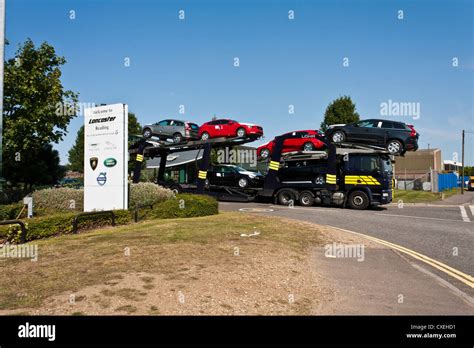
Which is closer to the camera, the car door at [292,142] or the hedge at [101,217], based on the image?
the hedge at [101,217]

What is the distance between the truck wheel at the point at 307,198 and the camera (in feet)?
64.5

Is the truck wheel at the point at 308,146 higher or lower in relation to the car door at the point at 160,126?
lower

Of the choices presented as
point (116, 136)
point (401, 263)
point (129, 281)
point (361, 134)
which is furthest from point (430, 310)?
point (361, 134)

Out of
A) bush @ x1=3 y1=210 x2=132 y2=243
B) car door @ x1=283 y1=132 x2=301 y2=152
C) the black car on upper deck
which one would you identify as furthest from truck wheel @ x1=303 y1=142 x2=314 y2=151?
bush @ x1=3 y1=210 x2=132 y2=243

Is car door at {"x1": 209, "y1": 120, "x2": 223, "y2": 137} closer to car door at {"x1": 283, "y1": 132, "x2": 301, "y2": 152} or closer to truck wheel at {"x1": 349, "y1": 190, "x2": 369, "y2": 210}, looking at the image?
car door at {"x1": 283, "y1": 132, "x2": 301, "y2": 152}

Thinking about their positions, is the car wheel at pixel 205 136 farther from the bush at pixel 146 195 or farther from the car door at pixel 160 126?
the bush at pixel 146 195

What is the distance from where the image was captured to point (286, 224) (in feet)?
38.0

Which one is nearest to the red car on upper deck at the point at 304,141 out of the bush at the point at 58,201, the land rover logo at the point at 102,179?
the land rover logo at the point at 102,179

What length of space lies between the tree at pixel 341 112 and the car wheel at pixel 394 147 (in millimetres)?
22030

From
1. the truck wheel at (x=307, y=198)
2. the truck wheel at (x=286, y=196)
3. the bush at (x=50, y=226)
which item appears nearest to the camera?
the bush at (x=50, y=226)

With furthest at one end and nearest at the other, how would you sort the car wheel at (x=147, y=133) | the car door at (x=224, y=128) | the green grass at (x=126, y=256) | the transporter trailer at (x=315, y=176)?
the car wheel at (x=147, y=133), the car door at (x=224, y=128), the transporter trailer at (x=315, y=176), the green grass at (x=126, y=256)

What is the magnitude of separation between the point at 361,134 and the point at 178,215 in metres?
10.1

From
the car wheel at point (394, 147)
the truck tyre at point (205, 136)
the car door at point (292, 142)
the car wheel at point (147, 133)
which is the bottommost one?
the car wheel at point (394, 147)
